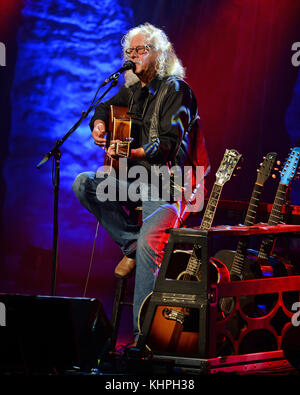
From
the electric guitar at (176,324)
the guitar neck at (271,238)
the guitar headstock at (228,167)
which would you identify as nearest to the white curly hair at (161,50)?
the guitar headstock at (228,167)

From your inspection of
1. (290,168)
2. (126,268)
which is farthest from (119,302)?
(290,168)

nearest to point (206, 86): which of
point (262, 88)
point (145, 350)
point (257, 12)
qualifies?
point (262, 88)

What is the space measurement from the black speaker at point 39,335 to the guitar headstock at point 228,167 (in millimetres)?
1496

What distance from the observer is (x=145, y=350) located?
7.52 ft

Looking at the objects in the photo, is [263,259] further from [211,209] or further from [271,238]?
[211,209]

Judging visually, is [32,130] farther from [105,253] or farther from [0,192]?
[105,253]

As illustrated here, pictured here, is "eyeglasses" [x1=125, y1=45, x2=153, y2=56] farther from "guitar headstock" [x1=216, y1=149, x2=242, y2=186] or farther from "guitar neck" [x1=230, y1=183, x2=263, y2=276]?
"guitar neck" [x1=230, y1=183, x2=263, y2=276]

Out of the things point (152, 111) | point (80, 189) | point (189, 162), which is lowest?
point (80, 189)

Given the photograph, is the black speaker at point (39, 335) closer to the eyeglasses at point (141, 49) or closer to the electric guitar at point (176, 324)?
the electric guitar at point (176, 324)

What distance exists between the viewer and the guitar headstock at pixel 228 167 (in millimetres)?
3078

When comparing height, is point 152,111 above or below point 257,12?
below

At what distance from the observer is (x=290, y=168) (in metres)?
3.19

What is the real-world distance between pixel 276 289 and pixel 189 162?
1113mm

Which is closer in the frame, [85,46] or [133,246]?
[133,246]
